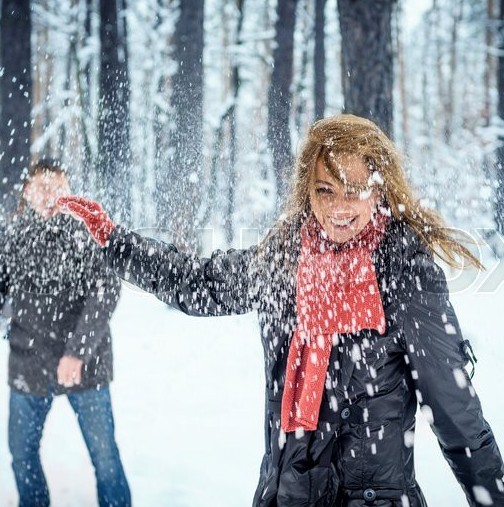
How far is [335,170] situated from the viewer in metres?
1.51

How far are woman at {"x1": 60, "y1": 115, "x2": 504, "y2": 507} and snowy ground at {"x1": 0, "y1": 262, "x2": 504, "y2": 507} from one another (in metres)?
1.85

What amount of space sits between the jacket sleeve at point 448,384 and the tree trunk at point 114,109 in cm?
738

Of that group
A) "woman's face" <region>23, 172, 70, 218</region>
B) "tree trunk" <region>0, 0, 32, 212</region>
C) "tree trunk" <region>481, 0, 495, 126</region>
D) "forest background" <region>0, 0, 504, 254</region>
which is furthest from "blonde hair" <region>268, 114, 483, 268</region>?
"tree trunk" <region>481, 0, 495, 126</region>

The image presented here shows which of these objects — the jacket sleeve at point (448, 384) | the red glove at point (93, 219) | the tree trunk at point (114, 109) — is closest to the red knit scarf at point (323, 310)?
the jacket sleeve at point (448, 384)

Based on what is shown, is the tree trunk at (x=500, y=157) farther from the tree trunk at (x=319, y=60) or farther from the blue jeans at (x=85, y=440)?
the blue jeans at (x=85, y=440)

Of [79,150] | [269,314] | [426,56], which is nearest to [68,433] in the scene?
[269,314]

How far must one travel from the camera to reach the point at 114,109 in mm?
8656

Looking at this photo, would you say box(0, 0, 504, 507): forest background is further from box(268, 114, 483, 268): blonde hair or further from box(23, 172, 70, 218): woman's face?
box(268, 114, 483, 268): blonde hair

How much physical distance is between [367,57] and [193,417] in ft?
12.3

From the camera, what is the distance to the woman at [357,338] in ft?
4.41

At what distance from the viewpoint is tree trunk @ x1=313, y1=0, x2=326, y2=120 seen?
1055 cm

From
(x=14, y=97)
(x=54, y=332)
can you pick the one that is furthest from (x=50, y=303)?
(x=14, y=97)

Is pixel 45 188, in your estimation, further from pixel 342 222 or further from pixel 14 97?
pixel 14 97

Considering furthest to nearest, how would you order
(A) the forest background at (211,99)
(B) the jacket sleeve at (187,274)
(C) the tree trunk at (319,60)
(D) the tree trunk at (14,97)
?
(C) the tree trunk at (319,60) < (A) the forest background at (211,99) < (D) the tree trunk at (14,97) < (B) the jacket sleeve at (187,274)
